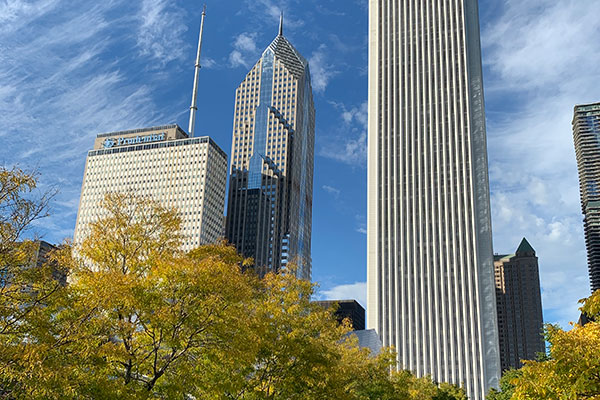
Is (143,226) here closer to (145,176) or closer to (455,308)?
(455,308)

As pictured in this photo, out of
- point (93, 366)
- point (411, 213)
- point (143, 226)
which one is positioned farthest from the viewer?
point (411, 213)

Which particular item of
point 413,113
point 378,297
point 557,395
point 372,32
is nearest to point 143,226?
point 557,395

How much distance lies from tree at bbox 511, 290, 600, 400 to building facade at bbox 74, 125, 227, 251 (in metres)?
172

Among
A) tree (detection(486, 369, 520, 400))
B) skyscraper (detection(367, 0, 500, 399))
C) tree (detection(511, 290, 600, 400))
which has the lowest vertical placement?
tree (detection(511, 290, 600, 400))

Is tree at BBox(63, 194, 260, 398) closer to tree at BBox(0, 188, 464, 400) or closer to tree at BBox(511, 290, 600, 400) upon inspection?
tree at BBox(0, 188, 464, 400)

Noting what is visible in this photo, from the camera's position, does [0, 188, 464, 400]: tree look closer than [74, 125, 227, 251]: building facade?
Yes

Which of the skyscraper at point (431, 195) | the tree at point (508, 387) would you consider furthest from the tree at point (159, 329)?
the skyscraper at point (431, 195)

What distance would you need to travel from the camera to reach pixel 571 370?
43.2 ft

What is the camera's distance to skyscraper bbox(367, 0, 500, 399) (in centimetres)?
10369

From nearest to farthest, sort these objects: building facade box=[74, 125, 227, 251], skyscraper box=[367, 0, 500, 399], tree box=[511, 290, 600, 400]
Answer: tree box=[511, 290, 600, 400] < skyscraper box=[367, 0, 500, 399] < building facade box=[74, 125, 227, 251]

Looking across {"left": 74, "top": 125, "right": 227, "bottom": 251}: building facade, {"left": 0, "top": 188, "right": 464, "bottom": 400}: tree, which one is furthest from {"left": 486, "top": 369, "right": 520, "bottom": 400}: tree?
{"left": 74, "top": 125, "right": 227, "bottom": 251}: building facade

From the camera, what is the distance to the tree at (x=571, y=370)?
12.9 metres

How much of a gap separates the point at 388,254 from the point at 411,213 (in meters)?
9.44

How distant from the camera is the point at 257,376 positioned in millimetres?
26438
